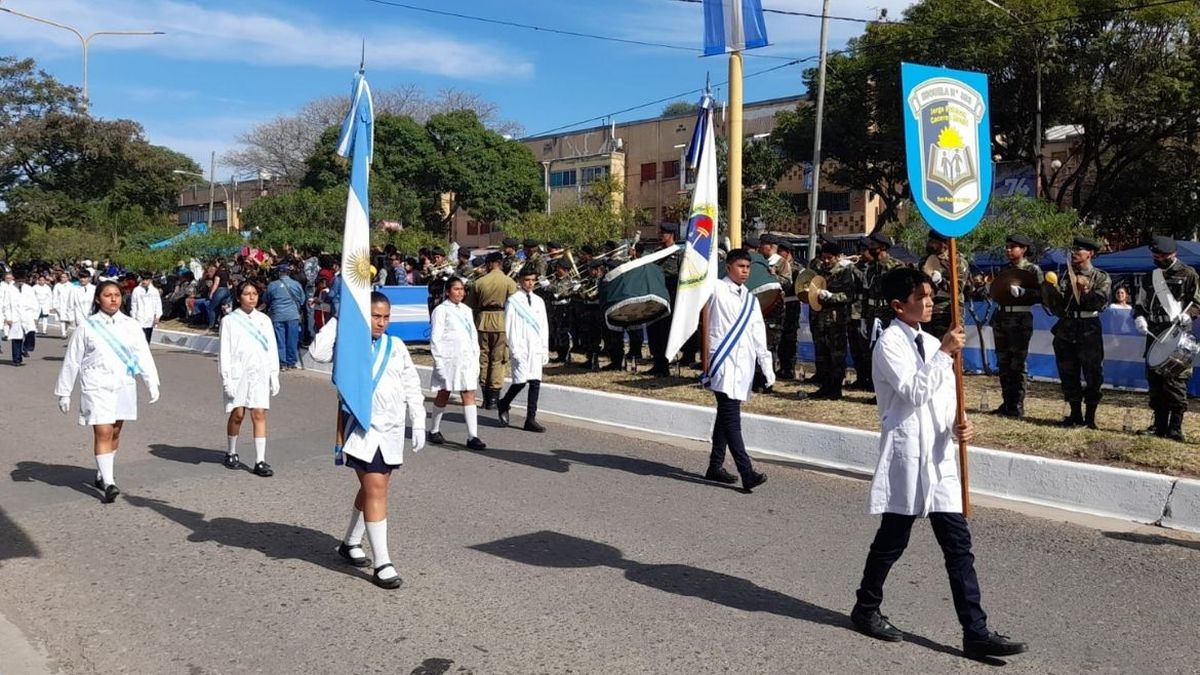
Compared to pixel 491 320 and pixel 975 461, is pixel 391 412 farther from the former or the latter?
pixel 491 320

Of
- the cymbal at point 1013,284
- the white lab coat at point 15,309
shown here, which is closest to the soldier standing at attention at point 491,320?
the cymbal at point 1013,284

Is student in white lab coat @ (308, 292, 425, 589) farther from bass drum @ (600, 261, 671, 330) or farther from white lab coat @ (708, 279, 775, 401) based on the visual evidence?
bass drum @ (600, 261, 671, 330)

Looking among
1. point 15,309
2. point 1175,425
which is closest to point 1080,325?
point 1175,425

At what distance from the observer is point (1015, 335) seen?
10.3 m

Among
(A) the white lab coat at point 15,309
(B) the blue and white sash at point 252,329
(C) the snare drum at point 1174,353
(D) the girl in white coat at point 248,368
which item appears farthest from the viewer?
(A) the white lab coat at point 15,309

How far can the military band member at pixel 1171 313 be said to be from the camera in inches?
349

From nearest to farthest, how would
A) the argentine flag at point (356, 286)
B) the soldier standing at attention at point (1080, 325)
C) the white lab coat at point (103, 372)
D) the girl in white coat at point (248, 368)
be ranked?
the argentine flag at point (356, 286), the white lab coat at point (103, 372), the girl in white coat at point (248, 368), the soldier standing at attention at point (1080, 325)

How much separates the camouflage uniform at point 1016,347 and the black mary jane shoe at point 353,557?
22.4 ft

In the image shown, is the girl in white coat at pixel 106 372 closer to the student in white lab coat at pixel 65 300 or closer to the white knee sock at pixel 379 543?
the white knee sock at pixel 379 543

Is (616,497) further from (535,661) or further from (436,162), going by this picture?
(436,162)

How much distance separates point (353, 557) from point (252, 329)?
11.7 ft

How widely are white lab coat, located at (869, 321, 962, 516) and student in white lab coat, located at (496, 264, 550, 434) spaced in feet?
20.7

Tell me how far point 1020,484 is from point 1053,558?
175 centimetres

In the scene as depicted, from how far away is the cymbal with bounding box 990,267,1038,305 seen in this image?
1022 centimetres
